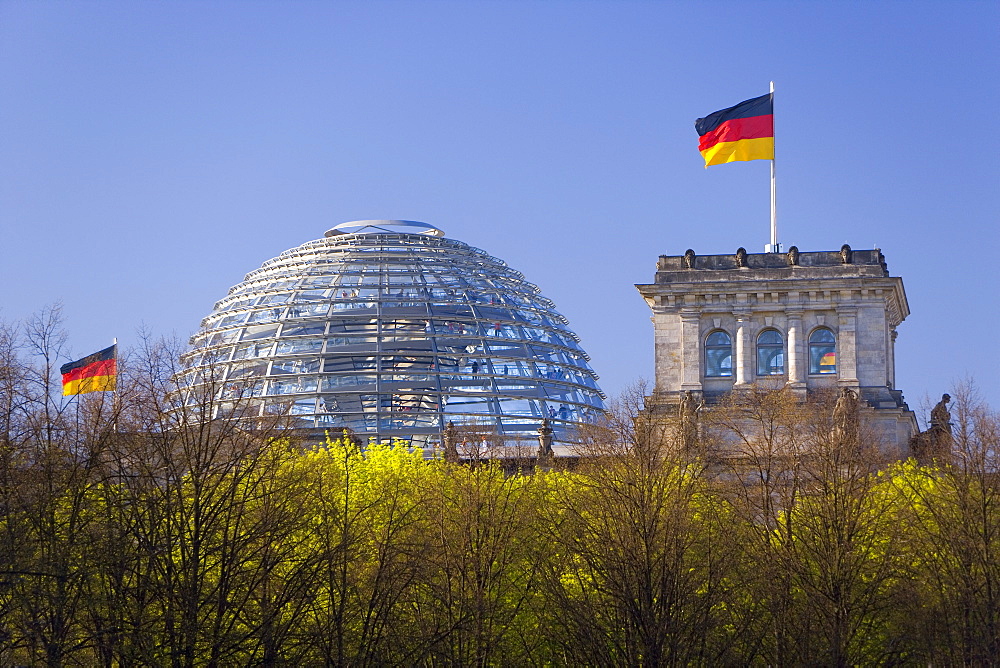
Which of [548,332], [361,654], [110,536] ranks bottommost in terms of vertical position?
[361,654]

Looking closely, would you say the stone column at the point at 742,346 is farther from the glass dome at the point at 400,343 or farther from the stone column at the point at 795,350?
the glass dome at the point at 400,343

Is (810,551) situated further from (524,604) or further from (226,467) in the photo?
(226,467)

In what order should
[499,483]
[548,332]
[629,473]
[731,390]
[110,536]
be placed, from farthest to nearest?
[548,332], [731,390], [499,483], [629,473], [110,536]

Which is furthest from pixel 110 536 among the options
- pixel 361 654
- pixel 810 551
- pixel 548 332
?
pixel 548 332

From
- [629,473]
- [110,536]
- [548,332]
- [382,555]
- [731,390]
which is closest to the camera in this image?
[110,536]

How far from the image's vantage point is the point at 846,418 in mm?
68688

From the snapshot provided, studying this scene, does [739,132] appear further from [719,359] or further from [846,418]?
[846,418]

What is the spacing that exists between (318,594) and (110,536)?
28.7 ft

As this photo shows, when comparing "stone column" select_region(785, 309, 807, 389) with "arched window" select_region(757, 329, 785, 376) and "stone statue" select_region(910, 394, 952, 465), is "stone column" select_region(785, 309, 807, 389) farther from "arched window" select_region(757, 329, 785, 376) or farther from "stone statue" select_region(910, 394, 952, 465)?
"stone statue" select_region(910, 394, 952, 465)

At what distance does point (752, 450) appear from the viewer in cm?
6338

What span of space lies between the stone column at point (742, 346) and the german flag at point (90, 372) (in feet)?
78.8

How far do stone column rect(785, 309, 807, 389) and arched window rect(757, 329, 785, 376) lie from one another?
20.7 inches

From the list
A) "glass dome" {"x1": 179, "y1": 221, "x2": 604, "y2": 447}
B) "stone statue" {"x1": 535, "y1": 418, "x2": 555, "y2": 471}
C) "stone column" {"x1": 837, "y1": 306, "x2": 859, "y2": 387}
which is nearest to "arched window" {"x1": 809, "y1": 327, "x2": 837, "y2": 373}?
"stone column" {"x1": 837, "y1": 306, "x2": 859, "y2": 387}

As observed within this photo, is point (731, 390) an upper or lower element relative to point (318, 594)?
upper
